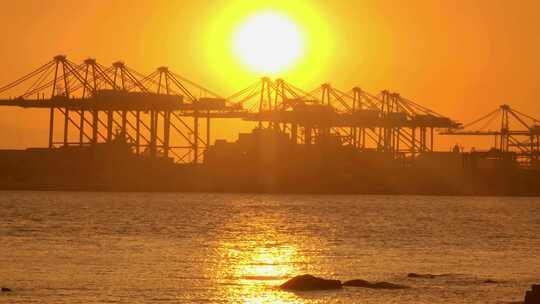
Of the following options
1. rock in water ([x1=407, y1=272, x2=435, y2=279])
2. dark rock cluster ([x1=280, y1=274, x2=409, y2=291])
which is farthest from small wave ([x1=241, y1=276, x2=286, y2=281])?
rock in water ([x1=407, y1=272, x2=435, y2=279])

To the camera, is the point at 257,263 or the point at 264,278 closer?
the point at 264,278

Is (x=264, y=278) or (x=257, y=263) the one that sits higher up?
(x=257, y=263)

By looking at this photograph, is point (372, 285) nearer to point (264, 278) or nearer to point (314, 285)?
point (314, 285)

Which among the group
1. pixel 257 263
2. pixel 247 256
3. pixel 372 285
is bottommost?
pixel 372 285

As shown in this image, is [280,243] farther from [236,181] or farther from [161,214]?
[236,181]

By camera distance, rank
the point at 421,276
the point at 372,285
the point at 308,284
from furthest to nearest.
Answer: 1. the point at 421,276
2. the point at 372,285
3. the point at 308,284

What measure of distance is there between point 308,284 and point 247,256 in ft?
47.8

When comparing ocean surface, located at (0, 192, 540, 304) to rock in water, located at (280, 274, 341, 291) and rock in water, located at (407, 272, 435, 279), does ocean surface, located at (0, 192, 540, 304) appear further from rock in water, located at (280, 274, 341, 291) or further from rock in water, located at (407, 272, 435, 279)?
rock in water, located at (280, 274, 341, 291)

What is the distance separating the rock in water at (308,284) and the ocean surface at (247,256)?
52cm

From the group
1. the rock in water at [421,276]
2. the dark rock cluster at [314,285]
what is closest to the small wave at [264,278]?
the dark rock cluster at [314,285]

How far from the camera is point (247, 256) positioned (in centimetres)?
5594

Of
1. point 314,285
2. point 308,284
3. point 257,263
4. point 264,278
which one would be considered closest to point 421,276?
point 264,278

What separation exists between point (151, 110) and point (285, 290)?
123m

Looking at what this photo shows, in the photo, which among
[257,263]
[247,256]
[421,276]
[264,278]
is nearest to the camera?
[264,278]
